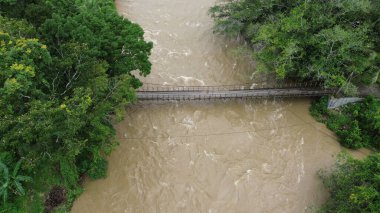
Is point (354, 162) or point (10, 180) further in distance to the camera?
point (354, 162)

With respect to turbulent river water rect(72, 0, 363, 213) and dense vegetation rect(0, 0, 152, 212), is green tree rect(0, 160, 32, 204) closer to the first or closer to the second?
dense vegetation rect(0, 0, 152, 212)

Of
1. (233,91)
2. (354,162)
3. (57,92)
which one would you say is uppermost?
(233,91)

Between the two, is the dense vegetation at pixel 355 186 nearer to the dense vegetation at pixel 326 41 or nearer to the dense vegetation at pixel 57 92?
the dense vegetation at pixel 326 41

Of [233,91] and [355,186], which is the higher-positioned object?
[233,91]

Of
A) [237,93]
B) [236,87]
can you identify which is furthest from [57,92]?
[236,87]

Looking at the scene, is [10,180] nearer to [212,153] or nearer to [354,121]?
[212,153]

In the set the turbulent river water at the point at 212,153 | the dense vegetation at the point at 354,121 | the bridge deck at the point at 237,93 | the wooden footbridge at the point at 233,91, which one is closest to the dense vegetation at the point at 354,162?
the dense vegetation at the point at 354,121

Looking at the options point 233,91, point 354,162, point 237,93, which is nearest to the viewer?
point 354,162
